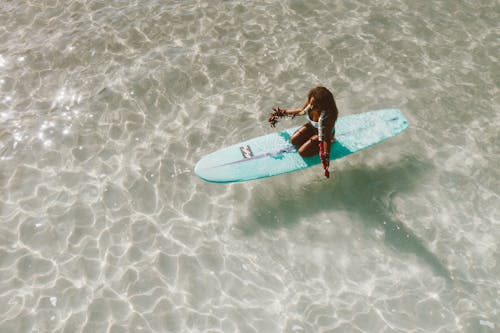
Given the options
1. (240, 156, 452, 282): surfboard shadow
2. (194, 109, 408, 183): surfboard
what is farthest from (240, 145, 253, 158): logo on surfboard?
(240, 156, 452, 282): surfboard shadow

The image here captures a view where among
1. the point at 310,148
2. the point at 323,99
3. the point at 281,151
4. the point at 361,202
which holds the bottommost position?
the point at 361,202

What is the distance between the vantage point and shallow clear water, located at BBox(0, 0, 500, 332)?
674cm

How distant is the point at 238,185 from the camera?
824cm

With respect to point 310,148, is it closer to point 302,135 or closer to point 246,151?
point 302,135

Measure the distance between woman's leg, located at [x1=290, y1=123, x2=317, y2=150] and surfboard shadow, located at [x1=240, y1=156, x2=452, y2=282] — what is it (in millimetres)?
879

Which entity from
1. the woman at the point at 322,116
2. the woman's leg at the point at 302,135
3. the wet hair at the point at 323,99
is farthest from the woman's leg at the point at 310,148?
the wet hair at the point at 323,99

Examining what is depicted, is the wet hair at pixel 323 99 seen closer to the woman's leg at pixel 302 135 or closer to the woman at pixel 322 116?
the woman at pixel 322 116

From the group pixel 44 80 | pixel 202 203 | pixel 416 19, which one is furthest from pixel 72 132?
pixel 416 19

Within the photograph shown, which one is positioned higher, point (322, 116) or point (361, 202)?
point (322, 116)

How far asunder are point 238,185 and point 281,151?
1.11 m

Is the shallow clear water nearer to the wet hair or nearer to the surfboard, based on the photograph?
the surfboard

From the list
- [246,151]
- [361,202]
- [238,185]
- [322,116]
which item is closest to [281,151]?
[246,151]

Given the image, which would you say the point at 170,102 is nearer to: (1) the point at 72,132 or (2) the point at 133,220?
(1) the point at 72,132

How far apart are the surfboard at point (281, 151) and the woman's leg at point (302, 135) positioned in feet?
0.42
